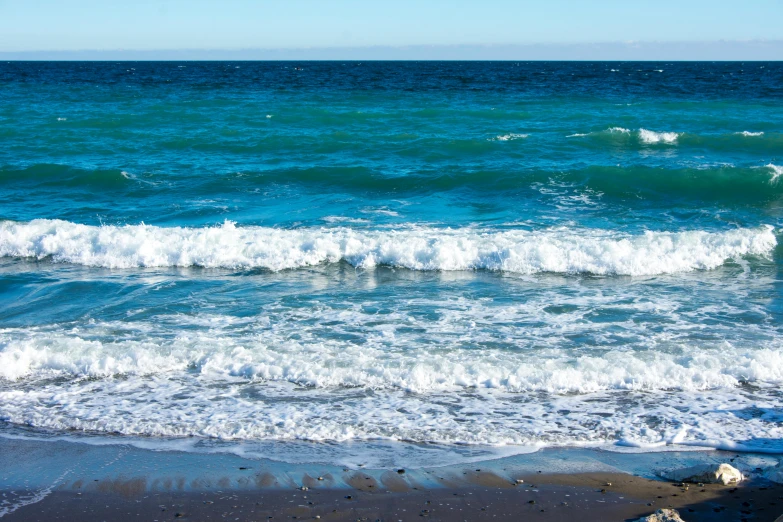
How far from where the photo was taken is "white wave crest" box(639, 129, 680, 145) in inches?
902

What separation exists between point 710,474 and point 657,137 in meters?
20.2

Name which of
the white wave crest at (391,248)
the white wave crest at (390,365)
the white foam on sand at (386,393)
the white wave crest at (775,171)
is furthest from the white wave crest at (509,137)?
the white foam on sand at (386,393)

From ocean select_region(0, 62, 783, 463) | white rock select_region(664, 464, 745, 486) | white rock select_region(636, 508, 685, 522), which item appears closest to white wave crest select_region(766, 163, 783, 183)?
ocean select_region(0, 62, 783, 463)

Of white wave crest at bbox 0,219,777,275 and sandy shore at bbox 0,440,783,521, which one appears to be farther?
white wave crest at bbox 0,219,777,275

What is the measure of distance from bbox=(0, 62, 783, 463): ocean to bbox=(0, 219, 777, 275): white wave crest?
0.06m

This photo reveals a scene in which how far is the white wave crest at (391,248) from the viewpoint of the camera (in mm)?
11430

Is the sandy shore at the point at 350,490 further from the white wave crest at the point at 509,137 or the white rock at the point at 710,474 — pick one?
the white wave crest at the point at 509,137

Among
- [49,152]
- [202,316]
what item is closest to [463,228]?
[202,316]

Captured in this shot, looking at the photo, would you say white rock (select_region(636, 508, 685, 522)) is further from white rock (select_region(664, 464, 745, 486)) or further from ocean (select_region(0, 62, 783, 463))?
ocean (select_region(0, 62, 783, 463))

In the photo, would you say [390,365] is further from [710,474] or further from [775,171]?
[775,171]

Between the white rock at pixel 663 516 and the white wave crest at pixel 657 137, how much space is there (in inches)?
796

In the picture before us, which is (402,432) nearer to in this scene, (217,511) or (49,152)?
(217,511)

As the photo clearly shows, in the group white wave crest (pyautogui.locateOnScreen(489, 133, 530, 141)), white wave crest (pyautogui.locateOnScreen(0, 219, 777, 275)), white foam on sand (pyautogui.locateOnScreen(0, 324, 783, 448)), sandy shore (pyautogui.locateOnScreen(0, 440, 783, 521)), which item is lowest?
sandy shore (pyautogui.locateOnScreen(0, 440, 783, 521))

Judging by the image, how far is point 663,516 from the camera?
4613 millimetres
